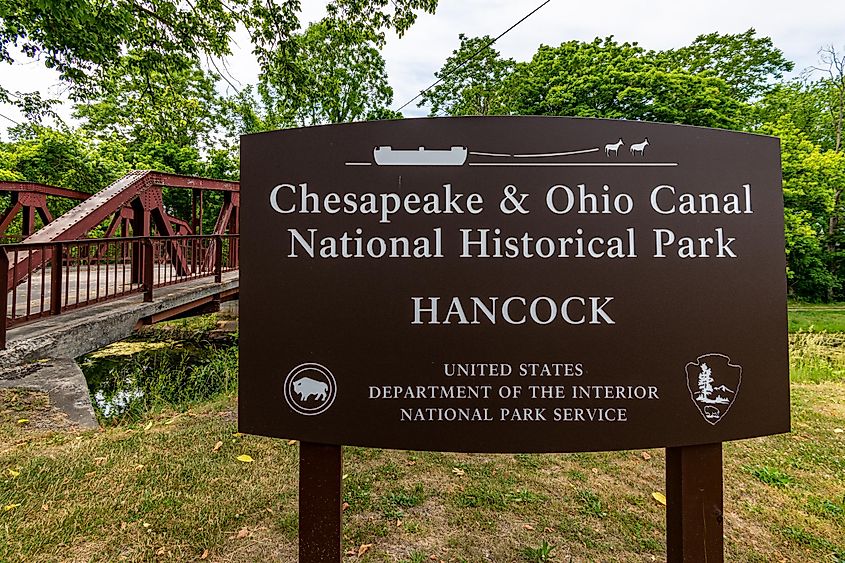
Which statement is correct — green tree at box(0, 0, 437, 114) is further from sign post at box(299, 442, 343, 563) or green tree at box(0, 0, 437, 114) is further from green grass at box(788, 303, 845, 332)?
green grass at box(788, 303, 845, 332)

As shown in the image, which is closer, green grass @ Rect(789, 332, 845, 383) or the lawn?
the lawn

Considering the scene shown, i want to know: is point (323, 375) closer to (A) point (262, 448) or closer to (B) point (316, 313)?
(B) point (316, 313)

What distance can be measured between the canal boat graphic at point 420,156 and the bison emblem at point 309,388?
860 mm

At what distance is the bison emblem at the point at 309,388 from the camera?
1.66 meters

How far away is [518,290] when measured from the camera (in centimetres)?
164

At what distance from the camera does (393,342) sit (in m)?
1.65

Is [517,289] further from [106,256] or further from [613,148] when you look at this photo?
[106,256]

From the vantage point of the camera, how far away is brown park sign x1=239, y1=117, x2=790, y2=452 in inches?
64.2

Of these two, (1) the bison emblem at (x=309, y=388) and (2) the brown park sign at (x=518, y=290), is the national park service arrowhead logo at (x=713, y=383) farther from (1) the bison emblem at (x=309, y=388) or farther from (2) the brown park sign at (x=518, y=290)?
(1) the bison emblem at (x=309, y=388)

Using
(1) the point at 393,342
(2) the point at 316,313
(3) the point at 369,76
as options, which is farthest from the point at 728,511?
(3) the point at 369,76

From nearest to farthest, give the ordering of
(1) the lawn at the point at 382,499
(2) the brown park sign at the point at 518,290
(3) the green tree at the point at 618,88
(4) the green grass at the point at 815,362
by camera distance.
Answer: (2) the brown park sign at the point at 518,290 < (1) the lawn at the point at 382,499 < (4) the green grass at the point at 815,362 < (3) the green tree at the point at 618,88

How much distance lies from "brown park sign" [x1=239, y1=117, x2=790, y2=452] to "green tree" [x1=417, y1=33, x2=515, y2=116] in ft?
69.0

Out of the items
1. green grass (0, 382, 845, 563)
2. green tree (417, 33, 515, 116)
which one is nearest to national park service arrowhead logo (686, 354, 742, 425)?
green grass (0, 382, 845, 563)

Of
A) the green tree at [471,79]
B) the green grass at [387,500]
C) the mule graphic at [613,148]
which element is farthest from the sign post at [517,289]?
the green tree at [471,79]
